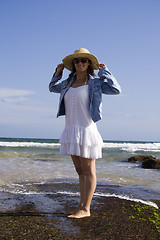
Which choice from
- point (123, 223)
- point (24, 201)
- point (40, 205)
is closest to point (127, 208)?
point (123, 223)

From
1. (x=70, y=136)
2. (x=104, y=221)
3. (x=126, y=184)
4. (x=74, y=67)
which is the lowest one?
(x=126, y=184)

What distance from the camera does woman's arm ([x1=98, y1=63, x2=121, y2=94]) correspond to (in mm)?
3211

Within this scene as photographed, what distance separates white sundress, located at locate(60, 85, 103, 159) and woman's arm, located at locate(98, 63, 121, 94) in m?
0.24

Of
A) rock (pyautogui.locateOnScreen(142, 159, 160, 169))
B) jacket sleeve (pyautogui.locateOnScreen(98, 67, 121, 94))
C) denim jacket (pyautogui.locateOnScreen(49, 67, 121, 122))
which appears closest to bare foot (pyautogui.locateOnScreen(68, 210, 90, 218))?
denim jacket (pyautogui.locateOnScreen(49, 67, 121, 122))

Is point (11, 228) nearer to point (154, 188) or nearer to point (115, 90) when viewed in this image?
point (115, 90)

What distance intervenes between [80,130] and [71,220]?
1095 millimetres

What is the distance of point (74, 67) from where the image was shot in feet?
11.7

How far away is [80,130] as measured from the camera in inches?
125

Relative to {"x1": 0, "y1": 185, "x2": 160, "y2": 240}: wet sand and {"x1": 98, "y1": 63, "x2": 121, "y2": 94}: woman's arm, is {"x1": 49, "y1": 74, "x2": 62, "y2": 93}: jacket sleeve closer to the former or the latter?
{"x1": 98, "y1": 63, "x2": 121, "y2": 94}: woman's arm

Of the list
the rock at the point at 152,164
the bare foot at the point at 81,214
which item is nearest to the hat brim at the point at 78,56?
the bare foot at the point at 81,214

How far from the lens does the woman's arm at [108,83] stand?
3211 mm

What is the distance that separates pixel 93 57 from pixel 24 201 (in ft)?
8.01

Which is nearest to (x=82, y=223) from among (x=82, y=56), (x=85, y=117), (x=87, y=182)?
(x=87, y=182)

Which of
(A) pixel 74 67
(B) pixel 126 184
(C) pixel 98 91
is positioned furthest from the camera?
(B) pixel 126 184
